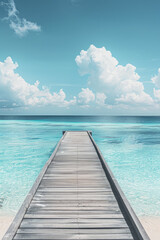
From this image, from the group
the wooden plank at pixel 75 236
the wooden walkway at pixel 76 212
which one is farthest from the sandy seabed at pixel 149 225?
the wooden plank at pixel 75 236

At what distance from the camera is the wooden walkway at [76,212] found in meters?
3.21

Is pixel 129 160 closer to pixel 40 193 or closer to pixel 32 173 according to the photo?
pixel 32 173

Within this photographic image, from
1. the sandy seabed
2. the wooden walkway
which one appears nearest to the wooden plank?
the wooden walkway

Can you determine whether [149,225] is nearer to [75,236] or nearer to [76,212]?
[76,212]

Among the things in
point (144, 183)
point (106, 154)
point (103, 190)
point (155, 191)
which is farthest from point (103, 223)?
point (106, 154)

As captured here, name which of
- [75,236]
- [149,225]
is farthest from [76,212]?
[149,225]

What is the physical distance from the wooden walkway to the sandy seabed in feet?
5.38

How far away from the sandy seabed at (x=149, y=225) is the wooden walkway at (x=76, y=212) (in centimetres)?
164

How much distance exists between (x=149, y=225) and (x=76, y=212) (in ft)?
9.84

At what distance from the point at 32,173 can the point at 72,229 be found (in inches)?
299

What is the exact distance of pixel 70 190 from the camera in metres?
4.92

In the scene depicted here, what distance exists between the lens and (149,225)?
5.49m

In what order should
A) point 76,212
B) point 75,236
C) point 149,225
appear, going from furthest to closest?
1. point 149,225
2. point 76,212
3. point 75,236

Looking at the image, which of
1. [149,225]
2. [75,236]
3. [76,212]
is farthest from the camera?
[149,225]
